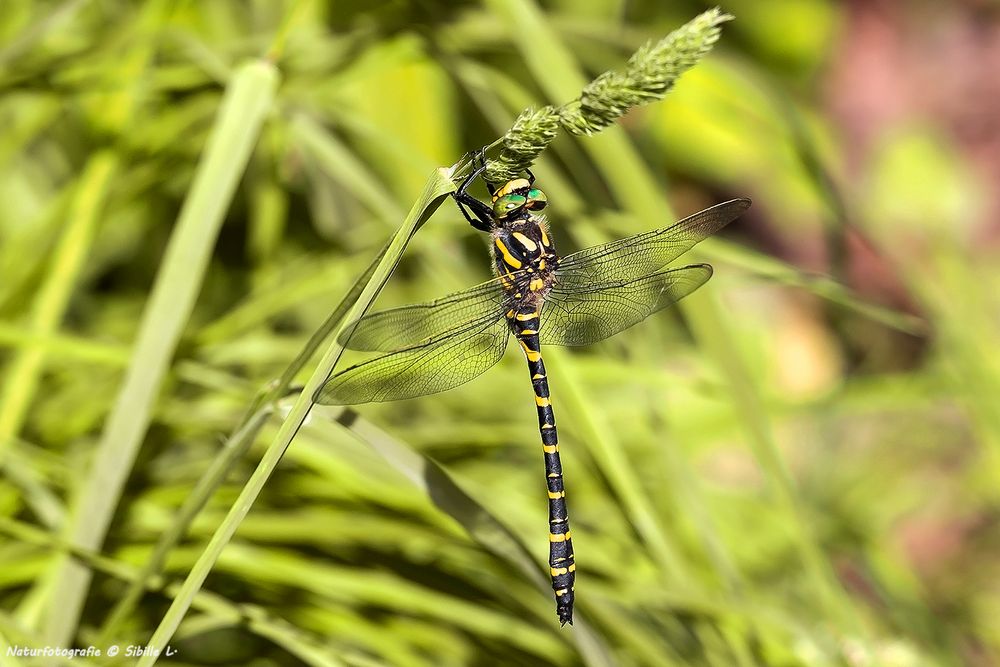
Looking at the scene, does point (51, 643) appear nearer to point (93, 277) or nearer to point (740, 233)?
point (93, 277)

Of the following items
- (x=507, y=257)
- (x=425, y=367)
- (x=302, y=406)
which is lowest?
(x=302, y=406)

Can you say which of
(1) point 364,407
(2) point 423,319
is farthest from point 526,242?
(1) point 364,407

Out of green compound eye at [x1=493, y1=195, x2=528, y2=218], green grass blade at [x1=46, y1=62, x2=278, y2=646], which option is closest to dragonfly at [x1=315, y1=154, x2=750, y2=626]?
green compound eye at [x1=493, y1=195, x2=528, y2=218]

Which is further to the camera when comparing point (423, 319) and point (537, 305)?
point (537, 305)

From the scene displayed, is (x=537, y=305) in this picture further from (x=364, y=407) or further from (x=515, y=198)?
(x=364, y=407)

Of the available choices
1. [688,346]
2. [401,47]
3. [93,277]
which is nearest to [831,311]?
[688,346]
